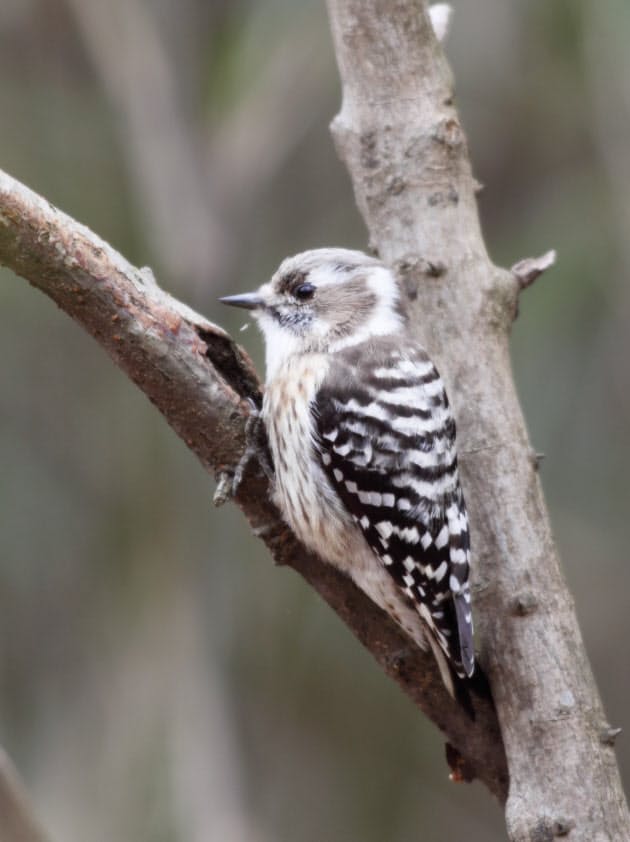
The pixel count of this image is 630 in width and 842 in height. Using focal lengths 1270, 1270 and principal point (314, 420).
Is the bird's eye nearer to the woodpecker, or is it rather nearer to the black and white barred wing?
the woodpecker

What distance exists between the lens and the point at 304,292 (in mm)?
3561

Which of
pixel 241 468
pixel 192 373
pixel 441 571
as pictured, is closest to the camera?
pixel 192 373

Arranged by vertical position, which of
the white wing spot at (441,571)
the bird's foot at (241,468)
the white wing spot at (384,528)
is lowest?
the white wing spot at (441,571)

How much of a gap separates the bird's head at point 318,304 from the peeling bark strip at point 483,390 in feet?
0.70

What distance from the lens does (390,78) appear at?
10.8 feet

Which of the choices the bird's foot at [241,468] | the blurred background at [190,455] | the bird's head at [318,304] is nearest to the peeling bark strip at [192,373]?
the bird's foot at [241,468]

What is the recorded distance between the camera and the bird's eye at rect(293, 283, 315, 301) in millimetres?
3559

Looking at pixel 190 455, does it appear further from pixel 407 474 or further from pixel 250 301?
pixel 407 474

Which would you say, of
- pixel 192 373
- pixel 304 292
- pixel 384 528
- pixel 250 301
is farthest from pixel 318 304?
pixel 192 373

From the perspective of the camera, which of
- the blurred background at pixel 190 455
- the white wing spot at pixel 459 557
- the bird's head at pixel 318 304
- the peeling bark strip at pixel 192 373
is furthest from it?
the blurred background at pixel 190 455

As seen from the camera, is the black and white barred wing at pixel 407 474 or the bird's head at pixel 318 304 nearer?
the black and white barred wing at pixel 407 474

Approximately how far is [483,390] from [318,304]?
2.21 ft

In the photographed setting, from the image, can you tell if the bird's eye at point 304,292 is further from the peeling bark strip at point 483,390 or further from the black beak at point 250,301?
the peeling bark strip at point 483,390

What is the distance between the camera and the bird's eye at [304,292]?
356cm
